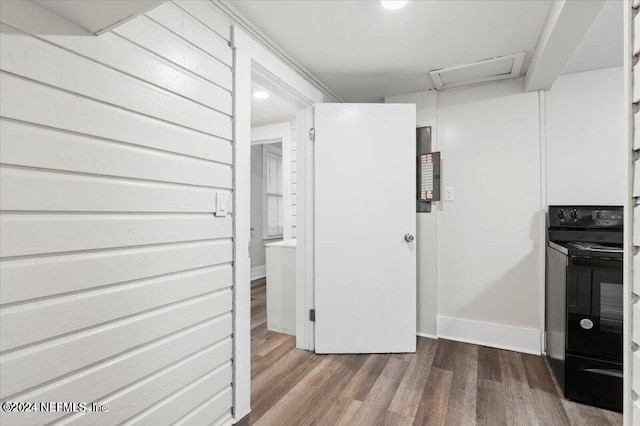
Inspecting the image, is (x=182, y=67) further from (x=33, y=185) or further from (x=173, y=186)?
(x=33, y=185)

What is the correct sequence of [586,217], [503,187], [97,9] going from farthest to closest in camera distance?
[503,187] < [586,217] < [97,9]

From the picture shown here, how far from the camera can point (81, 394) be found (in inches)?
40.9

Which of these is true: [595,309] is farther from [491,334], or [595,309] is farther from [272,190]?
[272,190]

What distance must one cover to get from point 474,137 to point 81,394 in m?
3.02

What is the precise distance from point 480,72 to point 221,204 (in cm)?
229

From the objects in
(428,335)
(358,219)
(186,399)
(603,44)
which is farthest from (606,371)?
(186,399)

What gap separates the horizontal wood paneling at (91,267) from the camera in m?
0.90

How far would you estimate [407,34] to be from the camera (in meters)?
1.93

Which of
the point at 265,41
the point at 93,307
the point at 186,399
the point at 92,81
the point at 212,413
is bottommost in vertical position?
the point at 212,413

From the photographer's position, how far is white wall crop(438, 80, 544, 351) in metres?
2.51

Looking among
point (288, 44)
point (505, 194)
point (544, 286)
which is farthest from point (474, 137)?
point (288, 44)

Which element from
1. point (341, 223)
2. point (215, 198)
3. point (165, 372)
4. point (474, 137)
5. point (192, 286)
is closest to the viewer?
point (165, 372)

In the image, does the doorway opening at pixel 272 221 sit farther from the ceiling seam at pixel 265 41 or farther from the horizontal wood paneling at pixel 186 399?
the horizontal wood paneling at pixel 186 399

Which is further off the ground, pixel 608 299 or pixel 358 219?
pixel 358 219
